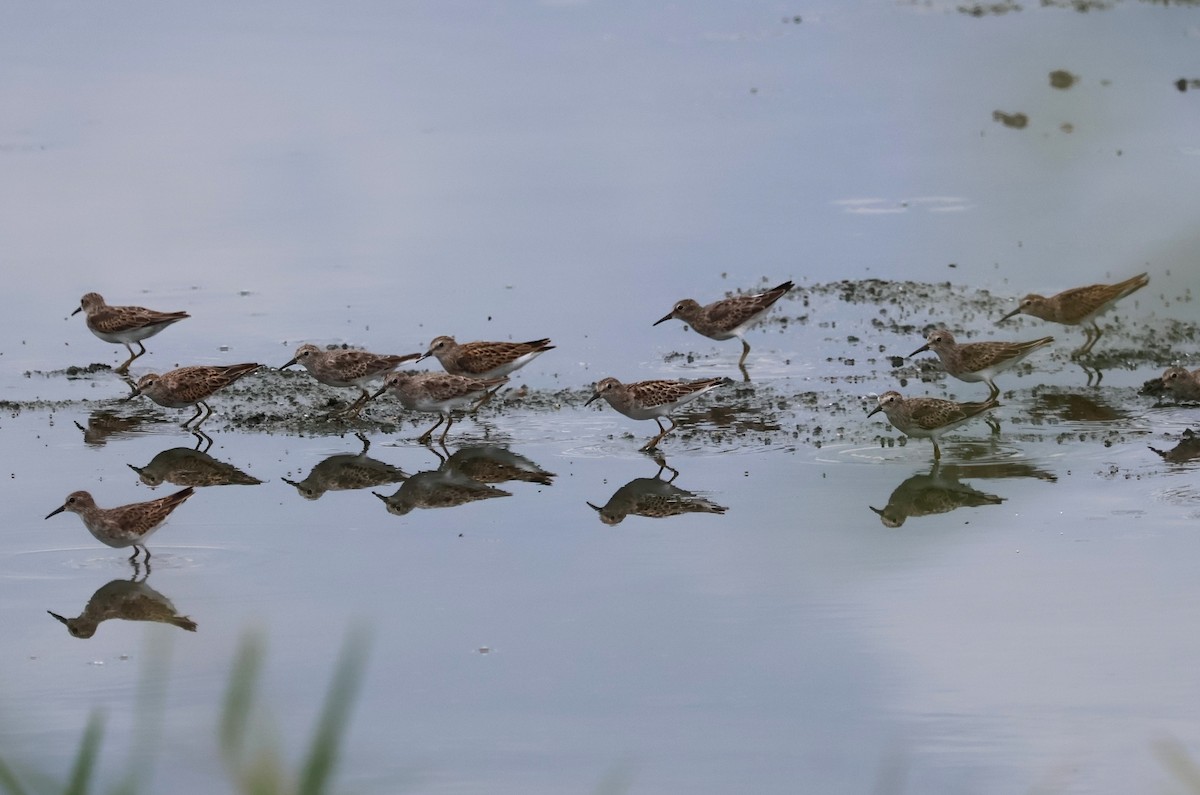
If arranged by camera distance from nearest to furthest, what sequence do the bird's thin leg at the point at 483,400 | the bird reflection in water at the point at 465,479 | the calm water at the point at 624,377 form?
the calm water at the point at 624,377, the bird reflection in water at the point at 465,479, the bird's thin leg at the point at 483,400

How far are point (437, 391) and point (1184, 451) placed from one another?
5.69 meters

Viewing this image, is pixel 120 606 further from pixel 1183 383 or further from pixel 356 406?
pixel 1183 383

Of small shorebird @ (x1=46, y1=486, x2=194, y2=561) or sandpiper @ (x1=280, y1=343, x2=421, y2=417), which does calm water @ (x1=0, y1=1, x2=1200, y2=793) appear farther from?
sandpiper @ (x1=280, y1=343, x2=421, y2=417)

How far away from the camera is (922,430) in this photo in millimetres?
12359

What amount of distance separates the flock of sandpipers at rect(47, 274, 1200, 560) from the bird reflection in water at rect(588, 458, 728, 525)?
111 cm

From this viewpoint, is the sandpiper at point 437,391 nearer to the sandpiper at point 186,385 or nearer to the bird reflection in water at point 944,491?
the sandpiper at point 186,385

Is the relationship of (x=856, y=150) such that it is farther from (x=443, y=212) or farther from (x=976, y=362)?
(x=976, y=362)

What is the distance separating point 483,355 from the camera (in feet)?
45.7

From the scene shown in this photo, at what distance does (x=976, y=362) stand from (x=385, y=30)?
1500cm

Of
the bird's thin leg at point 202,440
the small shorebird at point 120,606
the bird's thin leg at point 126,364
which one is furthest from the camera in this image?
the bird's thin leg at point 126,364

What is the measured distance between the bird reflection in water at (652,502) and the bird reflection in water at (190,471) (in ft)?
8.62

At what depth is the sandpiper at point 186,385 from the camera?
13.3 m

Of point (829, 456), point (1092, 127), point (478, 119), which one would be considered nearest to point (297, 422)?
point (829, 456)

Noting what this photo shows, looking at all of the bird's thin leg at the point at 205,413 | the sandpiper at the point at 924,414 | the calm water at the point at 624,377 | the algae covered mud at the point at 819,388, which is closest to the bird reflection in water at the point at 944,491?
the calm water at the point at 624,377
